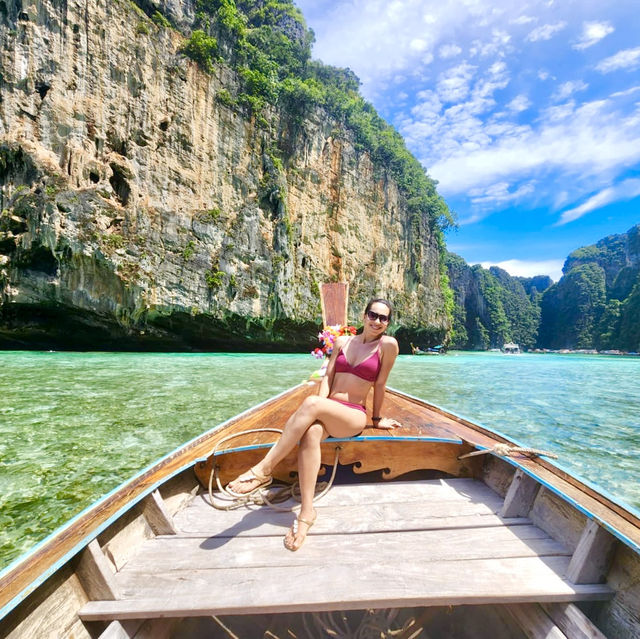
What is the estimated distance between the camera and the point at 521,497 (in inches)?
71.3

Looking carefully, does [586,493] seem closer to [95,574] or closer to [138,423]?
[95,574]

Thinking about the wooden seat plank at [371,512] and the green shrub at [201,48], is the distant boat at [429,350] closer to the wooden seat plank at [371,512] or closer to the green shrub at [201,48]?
the green shrub at [201,48]

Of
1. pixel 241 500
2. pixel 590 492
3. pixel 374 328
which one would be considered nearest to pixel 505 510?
pixel 590 492

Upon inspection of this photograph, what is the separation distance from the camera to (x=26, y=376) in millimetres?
7773

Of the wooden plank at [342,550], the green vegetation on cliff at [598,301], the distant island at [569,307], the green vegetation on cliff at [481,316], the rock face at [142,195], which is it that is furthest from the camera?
the green vegetation on cliff at [481,316]

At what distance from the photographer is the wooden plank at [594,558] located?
52.1 inches

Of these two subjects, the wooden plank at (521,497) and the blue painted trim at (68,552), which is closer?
the blue painted trim at (68,552)

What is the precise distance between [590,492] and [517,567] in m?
0.55

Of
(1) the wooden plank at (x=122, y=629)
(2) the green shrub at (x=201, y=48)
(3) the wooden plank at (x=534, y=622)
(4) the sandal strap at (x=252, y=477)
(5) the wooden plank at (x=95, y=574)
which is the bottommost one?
(1) the wooden plank at (x=122, y=629)

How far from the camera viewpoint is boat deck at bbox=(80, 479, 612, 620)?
125 cm

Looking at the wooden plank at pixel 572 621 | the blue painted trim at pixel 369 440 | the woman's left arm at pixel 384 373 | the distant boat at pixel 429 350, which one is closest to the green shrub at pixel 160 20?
the woman's left arm at pixel 384 373

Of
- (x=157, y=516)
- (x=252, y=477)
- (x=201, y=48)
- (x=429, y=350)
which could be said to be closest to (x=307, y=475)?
(x=252, y=477)

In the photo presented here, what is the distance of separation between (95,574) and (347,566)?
980 millimetres

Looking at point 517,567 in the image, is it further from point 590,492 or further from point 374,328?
point 374,328
